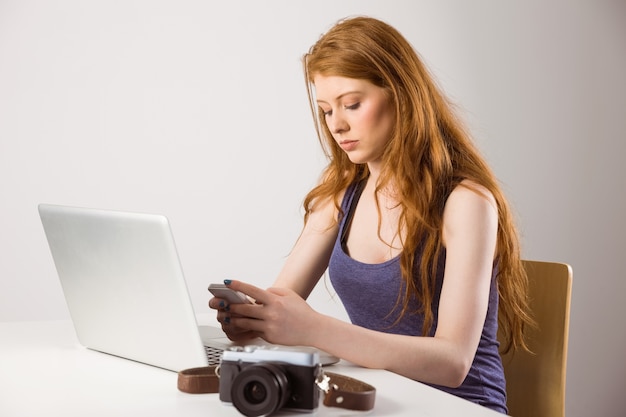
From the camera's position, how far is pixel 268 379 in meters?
0.88

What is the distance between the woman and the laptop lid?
186 millimetres

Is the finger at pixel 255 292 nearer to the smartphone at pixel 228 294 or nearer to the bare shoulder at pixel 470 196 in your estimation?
the smartphone at pixel 228 294

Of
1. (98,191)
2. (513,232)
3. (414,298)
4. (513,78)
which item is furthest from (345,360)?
(513,78)

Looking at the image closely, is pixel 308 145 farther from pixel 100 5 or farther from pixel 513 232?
pixel 513 232

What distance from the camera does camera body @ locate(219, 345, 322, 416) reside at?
2.90 feet

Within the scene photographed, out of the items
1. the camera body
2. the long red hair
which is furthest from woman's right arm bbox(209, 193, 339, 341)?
the camera body

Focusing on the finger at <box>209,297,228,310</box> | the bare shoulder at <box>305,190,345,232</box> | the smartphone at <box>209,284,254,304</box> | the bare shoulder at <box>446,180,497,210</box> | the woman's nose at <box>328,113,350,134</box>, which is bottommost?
the finger at <box>209,297,228,310</box>

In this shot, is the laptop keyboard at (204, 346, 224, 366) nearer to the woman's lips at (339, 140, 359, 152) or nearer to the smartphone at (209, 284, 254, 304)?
the smartphone at (209, 284, 254, 304)

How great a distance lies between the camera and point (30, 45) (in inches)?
112

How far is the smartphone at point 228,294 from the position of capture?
50.4 inches

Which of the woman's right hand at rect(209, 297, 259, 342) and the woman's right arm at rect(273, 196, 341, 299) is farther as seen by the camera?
the woman's right arm at rect(273, 196, 341, 299)

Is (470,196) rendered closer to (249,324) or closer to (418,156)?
(418,156)

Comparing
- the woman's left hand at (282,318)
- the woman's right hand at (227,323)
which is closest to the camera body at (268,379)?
the woman's left hand at (282,318)

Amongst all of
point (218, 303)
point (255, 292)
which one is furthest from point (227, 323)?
point (255, 292)
